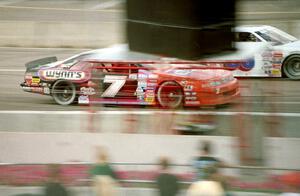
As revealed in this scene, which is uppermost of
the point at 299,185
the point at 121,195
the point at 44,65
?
the point at 44,65

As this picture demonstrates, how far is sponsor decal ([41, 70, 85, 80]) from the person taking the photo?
1295cm

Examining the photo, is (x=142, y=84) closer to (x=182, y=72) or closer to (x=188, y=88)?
(x=182, y=72)

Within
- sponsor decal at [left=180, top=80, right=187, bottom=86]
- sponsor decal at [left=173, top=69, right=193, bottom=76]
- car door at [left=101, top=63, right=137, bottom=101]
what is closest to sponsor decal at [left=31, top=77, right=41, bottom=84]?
car door at [left=101, top=63, right=137, bottom=101]

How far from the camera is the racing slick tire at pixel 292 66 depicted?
50.4ft

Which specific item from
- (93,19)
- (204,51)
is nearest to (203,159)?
(204,51)

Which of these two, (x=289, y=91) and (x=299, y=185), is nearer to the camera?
(x=299, y=185)

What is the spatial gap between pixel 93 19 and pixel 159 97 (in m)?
13.2

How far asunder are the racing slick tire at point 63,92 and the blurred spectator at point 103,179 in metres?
6.20

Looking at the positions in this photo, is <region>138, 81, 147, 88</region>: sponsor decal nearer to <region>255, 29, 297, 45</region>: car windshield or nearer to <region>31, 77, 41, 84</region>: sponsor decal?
<region>31, 77, 41, 84</region>: sponsor decal

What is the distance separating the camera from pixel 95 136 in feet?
32.1

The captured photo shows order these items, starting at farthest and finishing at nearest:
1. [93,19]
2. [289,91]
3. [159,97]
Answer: [93,19], [289,91], [159,97]

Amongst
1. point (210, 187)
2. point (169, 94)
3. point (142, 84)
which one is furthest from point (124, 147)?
point (210, 187)

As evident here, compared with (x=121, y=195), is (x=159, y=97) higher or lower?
higher

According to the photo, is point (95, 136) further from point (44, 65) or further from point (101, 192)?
point (44, 65)
